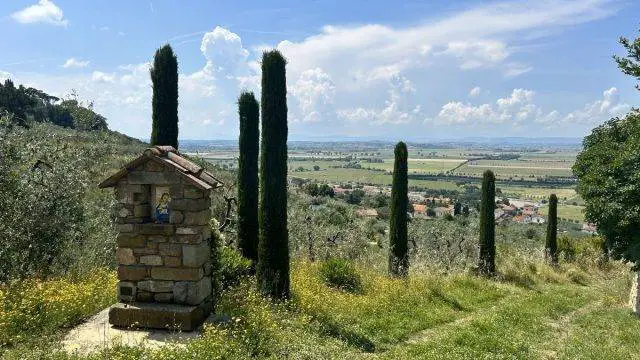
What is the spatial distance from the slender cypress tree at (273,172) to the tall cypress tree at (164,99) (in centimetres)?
336

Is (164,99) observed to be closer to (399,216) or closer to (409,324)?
(409,324)

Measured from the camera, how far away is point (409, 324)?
10.4 meters

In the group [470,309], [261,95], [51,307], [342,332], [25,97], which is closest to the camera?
[51,307]

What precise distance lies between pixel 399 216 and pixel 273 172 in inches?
285

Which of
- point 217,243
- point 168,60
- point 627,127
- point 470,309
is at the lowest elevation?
point 470,309

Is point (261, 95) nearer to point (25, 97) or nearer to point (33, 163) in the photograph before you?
point (33, 163)

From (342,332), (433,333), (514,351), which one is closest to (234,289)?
(342,332)

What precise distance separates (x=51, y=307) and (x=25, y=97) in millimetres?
37408

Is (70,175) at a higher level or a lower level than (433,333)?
higher

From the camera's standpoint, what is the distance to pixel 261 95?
37.1ft

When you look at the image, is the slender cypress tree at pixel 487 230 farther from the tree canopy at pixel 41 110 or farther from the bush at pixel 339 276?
the tree canopy at pixel 41 110

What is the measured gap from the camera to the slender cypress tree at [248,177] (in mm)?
13391

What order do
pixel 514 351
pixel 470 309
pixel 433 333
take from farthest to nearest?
A: 1. pixel 470 309
2. pixel 433 333
3. pixel 514 351

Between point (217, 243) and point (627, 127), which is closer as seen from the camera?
point (217, 243)
